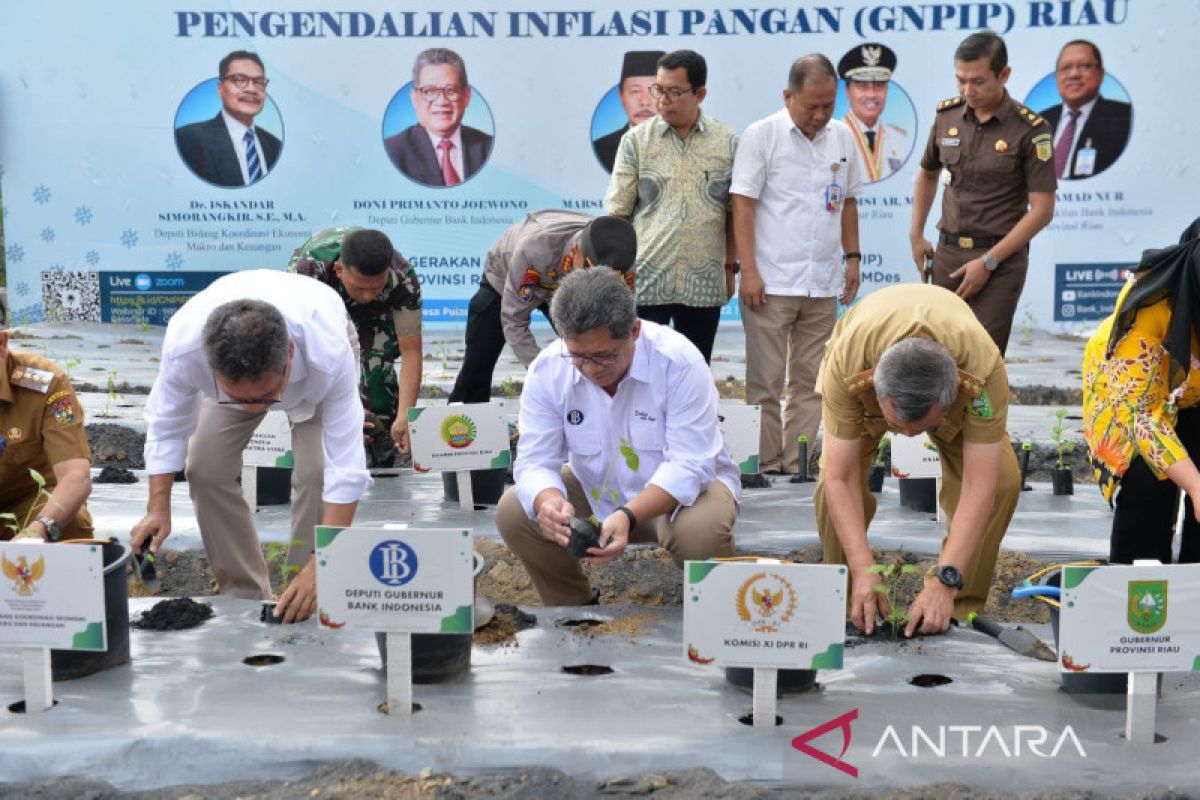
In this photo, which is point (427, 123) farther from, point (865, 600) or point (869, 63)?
point (865, 600)

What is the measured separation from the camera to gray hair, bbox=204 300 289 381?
2.51 metres

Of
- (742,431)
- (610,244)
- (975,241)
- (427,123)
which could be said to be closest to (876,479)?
(742,431)

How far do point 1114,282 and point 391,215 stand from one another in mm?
3750

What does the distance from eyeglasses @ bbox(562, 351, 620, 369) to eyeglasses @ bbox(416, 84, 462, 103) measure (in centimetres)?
419

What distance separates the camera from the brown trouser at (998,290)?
4496 millimetres

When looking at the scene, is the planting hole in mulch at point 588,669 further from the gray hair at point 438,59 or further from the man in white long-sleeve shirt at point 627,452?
the gray hair at point 438,59

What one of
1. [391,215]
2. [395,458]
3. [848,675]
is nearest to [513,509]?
[848,675]

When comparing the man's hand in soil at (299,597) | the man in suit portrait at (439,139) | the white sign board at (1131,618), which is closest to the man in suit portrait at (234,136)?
the man in suit portrait at (439,139)

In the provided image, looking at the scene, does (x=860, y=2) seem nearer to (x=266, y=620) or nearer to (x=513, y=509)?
(x=513, y=509)

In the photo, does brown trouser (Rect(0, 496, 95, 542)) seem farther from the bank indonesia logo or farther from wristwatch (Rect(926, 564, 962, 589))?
wristwatch (Rect(926, 564, 962, 589))

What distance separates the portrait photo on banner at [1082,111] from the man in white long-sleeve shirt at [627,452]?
4157 millimetres

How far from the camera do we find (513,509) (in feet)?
10.4

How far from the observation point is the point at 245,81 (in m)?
6.72

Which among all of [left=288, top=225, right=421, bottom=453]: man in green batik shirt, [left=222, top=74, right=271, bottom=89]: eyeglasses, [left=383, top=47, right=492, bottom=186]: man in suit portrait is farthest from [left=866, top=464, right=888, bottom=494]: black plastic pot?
[left=222, top=74, right=271, bottom=89]: eyeglasses
